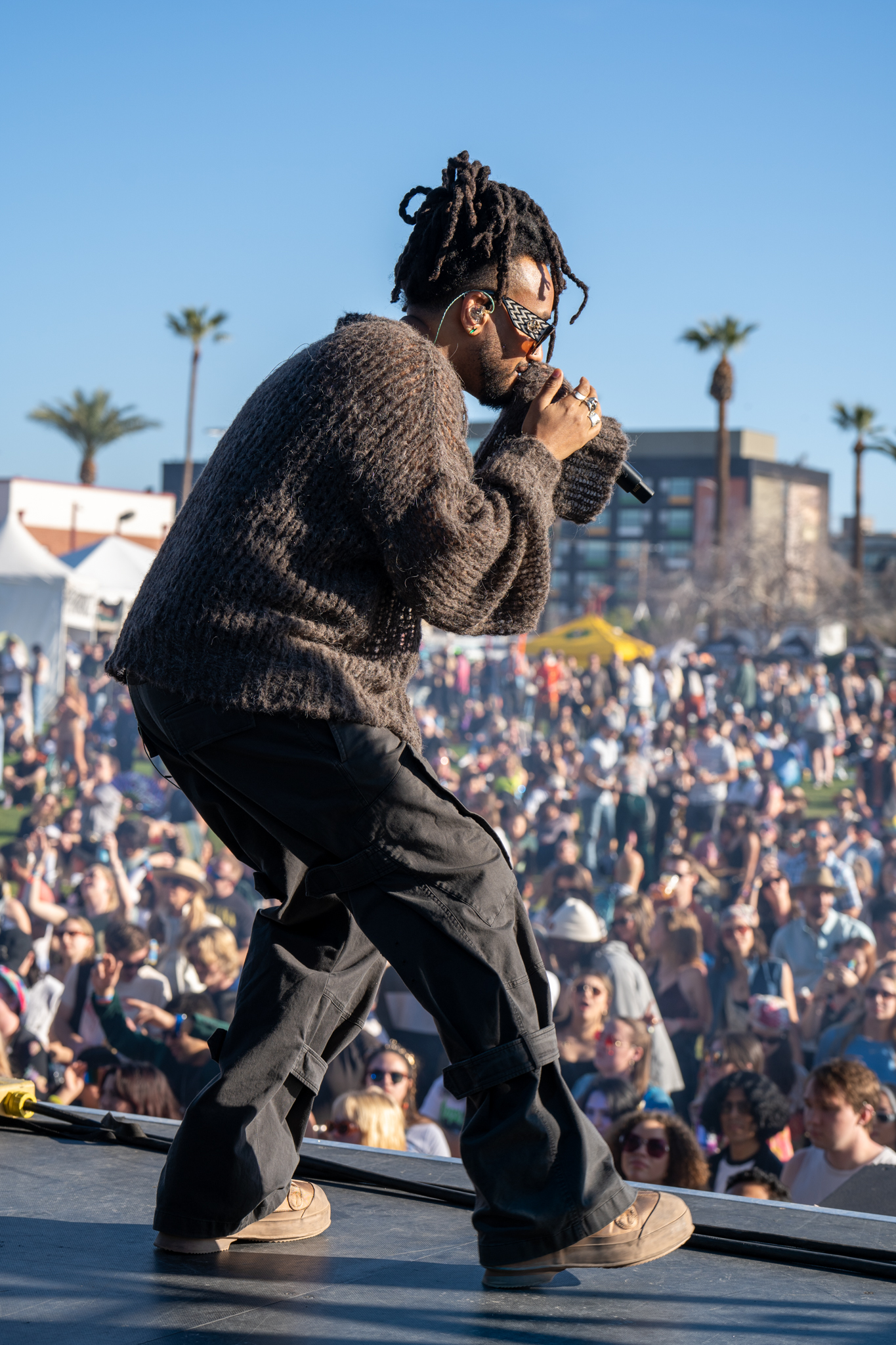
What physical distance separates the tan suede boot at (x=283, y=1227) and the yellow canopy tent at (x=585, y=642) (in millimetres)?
13936

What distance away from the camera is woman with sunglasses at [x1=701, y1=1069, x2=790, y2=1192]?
14.4 feet

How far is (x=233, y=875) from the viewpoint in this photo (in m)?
7.28

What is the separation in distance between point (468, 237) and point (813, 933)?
525cm

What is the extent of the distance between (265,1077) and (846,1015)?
4200 mm

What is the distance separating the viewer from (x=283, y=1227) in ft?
5.91

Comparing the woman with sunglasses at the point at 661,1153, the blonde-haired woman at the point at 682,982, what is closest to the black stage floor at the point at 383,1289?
the woman with sunglasses at the point at 661,1153

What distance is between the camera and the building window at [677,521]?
73188 millimetres

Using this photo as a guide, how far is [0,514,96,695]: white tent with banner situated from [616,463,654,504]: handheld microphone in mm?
10580

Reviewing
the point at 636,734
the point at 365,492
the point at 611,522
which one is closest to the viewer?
the point at 365,492

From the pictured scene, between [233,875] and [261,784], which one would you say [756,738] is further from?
[261,784]

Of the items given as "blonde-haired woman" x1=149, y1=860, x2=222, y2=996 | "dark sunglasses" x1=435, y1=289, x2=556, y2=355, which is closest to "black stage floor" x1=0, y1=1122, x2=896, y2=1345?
"dark sunglasses" x1=435, y1=289, x2=556, y2=355

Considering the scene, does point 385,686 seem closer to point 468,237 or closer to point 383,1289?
point 468,237

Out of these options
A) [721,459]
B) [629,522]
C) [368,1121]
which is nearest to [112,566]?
[368,1121]

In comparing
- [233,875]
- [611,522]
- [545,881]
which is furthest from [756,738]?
[611,522]
